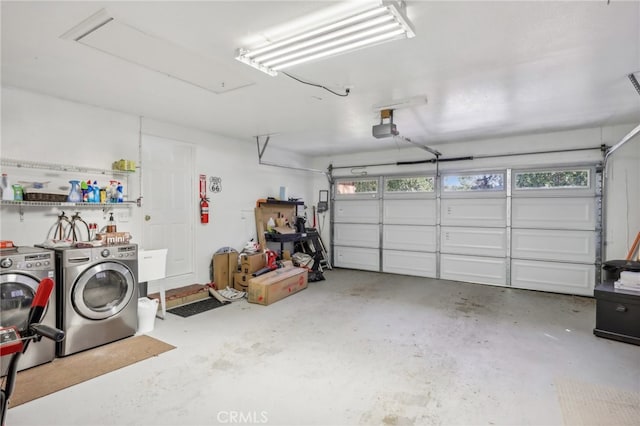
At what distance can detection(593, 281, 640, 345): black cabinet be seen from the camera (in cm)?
328

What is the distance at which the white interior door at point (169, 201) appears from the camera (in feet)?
14.5

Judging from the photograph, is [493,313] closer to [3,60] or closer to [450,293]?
[450,293]

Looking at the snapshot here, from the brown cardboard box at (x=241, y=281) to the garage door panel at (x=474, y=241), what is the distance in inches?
145

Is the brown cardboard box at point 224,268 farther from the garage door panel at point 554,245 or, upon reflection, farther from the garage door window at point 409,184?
the garage door panel at point 554,245

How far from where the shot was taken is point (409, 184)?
667cm

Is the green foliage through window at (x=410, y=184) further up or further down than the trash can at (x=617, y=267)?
further up

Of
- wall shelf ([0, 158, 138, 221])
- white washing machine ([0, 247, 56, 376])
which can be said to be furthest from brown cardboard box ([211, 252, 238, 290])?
white washing machine ([0, 247, 56, 376])

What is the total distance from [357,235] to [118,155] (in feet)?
15.7

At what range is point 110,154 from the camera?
3.94 m

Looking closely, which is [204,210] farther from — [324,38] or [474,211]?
[474,211]

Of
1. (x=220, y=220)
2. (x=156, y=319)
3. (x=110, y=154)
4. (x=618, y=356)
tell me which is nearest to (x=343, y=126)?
(x=220, y=220)

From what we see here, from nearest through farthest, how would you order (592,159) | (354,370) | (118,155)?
(354,370)
(118,155)
(592,159)

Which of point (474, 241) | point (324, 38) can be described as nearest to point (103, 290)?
point (324, 38)

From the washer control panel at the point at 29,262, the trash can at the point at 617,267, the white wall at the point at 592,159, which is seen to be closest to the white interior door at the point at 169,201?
the washer control panel at the point at 29,262
